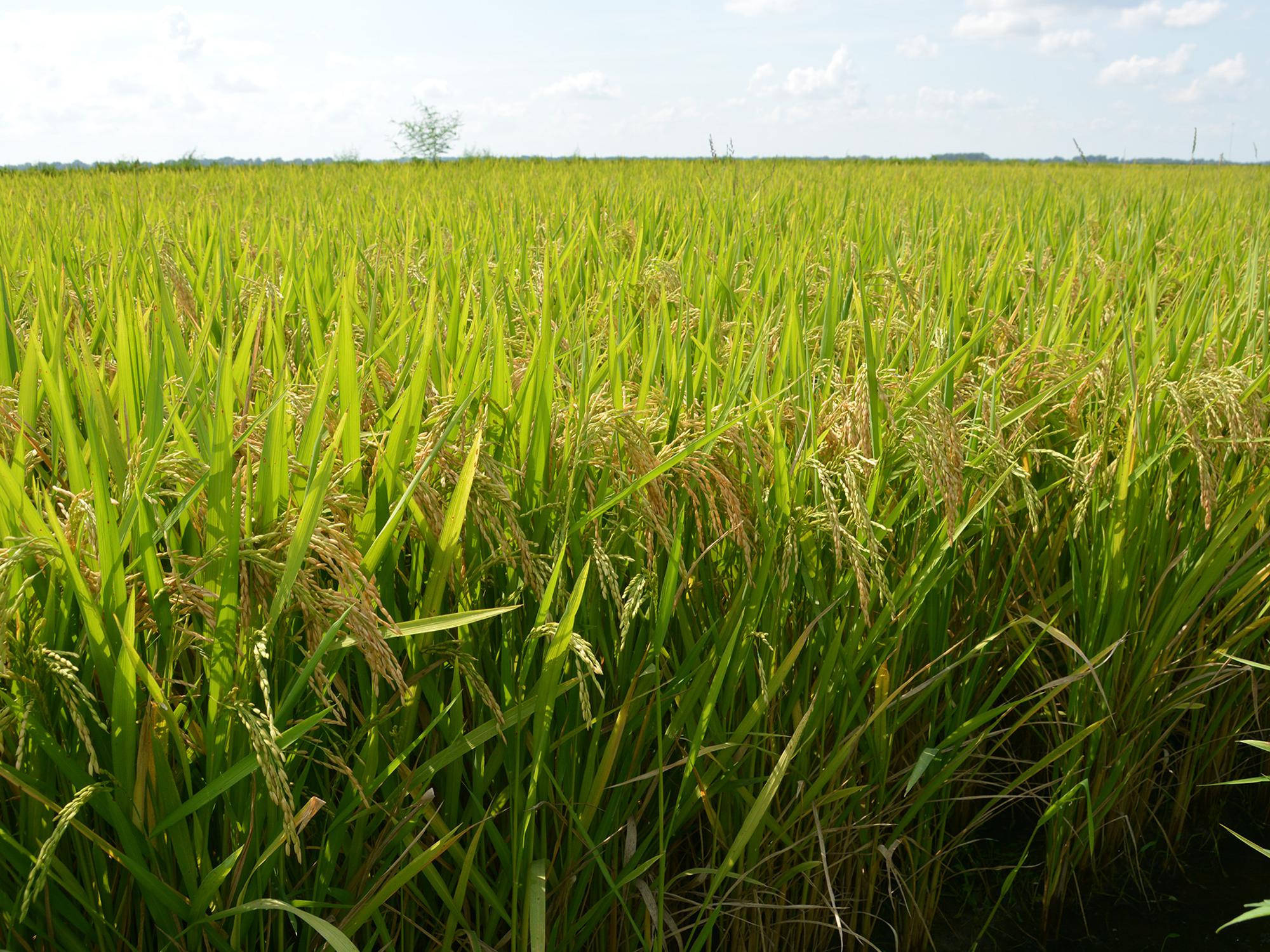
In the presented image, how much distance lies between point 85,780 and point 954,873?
1.58 meters

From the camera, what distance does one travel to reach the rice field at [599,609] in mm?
993

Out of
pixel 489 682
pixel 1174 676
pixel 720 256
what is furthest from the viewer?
pixel 720 256

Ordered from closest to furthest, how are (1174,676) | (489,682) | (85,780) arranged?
(85,780) → (489,682) → (1174,676)

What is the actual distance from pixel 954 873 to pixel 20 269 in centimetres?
301

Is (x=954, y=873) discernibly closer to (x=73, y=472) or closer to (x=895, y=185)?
(x=73, y=472)

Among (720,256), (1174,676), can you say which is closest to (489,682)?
(1174,676)

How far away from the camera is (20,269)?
266cm

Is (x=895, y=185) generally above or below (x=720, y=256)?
above

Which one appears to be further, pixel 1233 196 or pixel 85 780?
pixel 1233 196

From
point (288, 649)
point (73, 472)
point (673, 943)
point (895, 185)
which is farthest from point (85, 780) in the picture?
point (895, 185)

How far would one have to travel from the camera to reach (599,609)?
4.23 feet

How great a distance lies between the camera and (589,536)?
53.7 inches

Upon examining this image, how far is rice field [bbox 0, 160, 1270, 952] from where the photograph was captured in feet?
3.26

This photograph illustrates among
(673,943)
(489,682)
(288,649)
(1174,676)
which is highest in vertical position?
(288,649)
